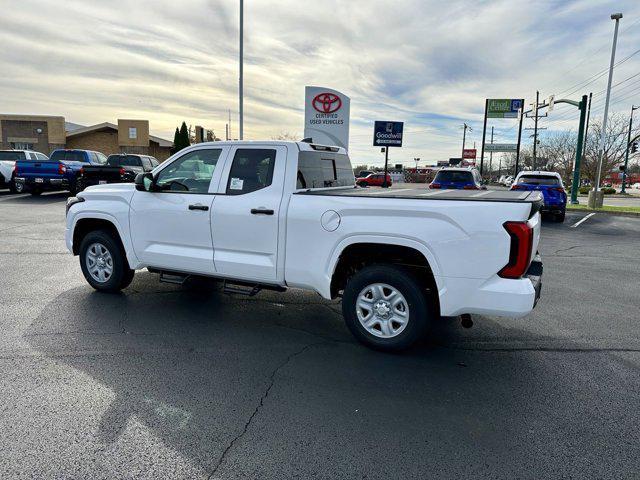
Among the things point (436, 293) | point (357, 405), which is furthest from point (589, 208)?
point (357, 405)

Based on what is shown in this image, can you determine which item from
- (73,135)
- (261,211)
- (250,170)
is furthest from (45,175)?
(73,135)

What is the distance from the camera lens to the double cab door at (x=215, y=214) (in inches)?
179

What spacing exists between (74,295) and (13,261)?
8.71 ft

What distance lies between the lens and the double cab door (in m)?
4.55

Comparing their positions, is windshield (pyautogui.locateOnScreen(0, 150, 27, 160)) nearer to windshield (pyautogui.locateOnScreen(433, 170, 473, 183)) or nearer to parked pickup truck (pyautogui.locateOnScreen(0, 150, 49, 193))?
parked pickup truck (pyautogui.locateOnScreen(0, 150, 49, 193))

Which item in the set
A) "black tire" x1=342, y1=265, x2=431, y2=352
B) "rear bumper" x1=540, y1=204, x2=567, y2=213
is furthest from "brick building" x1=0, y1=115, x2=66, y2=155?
"black tire" x1=342, y1=265, x2=431, y2=352

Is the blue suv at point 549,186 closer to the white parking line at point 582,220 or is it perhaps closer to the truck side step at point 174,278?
the white parking line at point 582,220

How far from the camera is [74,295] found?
5.72 m

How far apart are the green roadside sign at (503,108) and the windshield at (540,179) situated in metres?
31.0

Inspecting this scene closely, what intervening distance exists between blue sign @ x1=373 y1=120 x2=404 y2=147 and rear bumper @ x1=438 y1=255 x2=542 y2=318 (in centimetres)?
1622

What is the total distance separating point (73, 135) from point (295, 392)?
A: 4545cm

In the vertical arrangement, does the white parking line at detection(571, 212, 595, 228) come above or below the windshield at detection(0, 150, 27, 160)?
below

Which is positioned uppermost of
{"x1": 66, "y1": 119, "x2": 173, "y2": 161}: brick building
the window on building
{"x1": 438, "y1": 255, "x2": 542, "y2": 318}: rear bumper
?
{"x1": 66, "y1": 119, "x2": 173, "y2": 161}: brick building

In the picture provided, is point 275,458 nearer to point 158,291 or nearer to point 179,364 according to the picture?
point 179,364
